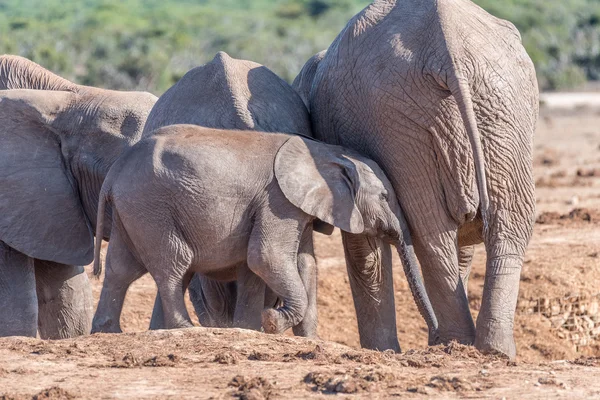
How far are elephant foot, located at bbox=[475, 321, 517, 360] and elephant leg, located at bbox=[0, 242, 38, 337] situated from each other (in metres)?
2.48

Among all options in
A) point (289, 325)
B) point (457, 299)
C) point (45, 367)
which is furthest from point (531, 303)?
point (45, 367)

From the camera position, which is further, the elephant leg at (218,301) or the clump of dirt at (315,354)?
the elephant leg at (218,301)

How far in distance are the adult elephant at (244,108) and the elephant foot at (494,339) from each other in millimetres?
252

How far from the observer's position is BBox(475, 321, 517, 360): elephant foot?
6.04 m

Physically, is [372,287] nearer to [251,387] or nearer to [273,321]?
[273,321]

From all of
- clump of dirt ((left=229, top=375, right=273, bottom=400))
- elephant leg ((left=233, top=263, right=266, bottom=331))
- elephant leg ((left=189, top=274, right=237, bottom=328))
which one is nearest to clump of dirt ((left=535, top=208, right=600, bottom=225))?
elephant leg ((left=189, top=274, right=237, bottom=328))

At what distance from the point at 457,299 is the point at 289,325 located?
92 centimetres

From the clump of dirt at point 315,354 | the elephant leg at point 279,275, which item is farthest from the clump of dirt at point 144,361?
the elephant leg at point 279,275

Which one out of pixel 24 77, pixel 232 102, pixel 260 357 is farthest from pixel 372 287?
pixel 24 77

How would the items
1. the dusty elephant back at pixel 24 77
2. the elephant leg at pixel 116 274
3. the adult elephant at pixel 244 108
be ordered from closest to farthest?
the elephant leg at pixel 116 274
the adult elephant at pixel 244 108
the dusty elephant back at pixel 24 77

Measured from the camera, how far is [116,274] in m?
5.92

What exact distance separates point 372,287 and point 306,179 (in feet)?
2.76

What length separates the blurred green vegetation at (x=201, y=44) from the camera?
27750 mm

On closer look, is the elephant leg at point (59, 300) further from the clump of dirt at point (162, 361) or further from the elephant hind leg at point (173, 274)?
the clump of dirt at point (162, 361)
